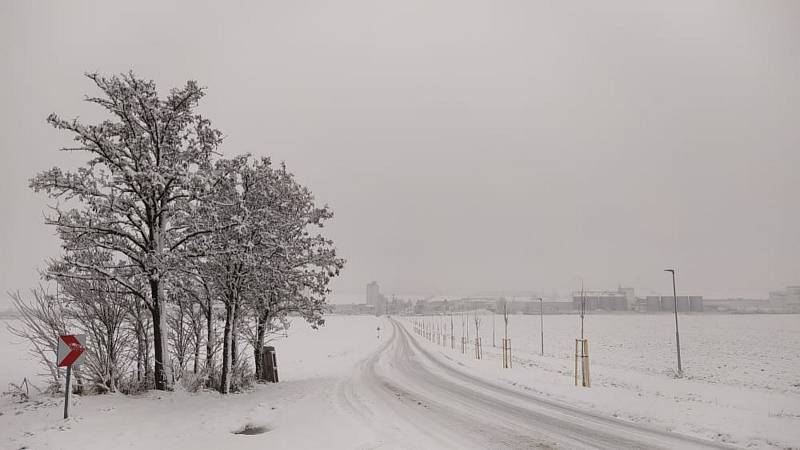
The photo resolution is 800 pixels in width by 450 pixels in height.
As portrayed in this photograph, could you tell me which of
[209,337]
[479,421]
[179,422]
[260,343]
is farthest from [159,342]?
[479,421]

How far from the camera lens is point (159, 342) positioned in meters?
14.7

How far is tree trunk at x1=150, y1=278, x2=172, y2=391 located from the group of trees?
0.03 metres

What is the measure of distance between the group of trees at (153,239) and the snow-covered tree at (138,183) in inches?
1.5

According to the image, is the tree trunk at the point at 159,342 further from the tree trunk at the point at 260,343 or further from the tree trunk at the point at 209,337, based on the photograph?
the tree trunk at the point at 260,343

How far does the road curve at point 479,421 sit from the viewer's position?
9.99 meters

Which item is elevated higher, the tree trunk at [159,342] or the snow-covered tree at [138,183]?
the snow-covered tree at [138,183]

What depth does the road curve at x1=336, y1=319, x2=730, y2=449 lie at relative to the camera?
32.8 feet

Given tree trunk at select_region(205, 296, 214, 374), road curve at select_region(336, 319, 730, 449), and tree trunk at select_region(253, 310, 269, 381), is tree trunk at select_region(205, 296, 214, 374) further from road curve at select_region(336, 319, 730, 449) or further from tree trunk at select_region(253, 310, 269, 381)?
road curve at select_region(336, 319, 730, 449)

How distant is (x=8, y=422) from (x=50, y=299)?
15.4 ft

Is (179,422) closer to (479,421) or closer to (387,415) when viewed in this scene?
(387,415)

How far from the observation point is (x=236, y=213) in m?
16.4

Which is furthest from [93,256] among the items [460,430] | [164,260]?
[460,430]

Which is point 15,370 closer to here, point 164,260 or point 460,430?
point 164,260

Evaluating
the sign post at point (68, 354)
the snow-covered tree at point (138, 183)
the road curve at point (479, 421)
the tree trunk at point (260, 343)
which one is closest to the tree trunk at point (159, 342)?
the snow-covered tree at point (138, 183)
